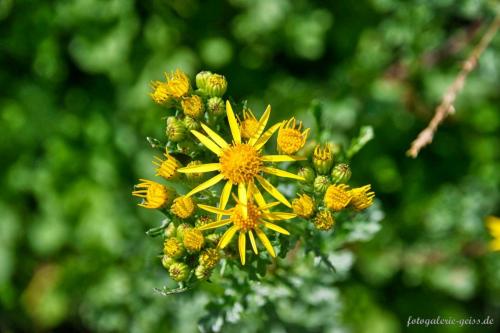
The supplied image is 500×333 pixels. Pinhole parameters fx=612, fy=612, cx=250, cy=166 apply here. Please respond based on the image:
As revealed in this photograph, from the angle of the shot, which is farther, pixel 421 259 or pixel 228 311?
pixel 421 259

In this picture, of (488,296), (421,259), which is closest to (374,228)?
(421,259)

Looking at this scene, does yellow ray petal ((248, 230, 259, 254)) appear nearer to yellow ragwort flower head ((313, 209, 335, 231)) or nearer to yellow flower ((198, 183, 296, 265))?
yellow flower ((198, 183, 296, 265))

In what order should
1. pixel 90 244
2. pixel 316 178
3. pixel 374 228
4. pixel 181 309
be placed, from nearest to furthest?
pixel 316 178 < pixel 374 228 < pixel 181 309 < pixel 90 244

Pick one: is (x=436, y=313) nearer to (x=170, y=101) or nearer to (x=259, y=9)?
(x=259, y=9)

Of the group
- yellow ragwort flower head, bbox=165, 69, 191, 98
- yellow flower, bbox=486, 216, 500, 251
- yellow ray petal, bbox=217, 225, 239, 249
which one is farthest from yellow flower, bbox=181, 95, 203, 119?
yellow flower, bbox=486, 216, 500, 251

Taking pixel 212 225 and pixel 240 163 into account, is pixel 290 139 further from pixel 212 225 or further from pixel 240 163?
pixel 212 225

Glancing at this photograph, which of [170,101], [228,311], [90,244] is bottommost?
Result: [228,311]

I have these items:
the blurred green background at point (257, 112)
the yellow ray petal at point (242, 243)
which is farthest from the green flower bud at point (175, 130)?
the blurred green background at point (257, 112)

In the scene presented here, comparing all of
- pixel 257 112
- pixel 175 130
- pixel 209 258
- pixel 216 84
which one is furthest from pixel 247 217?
pixel 257 112
